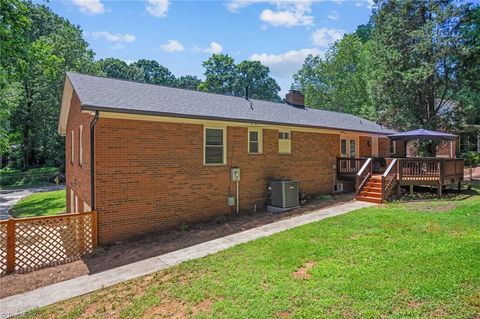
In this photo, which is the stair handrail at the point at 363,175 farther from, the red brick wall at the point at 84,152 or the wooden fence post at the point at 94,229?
the red brick wall at the point at 84,152

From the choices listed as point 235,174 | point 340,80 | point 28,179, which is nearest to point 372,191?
point 235,174

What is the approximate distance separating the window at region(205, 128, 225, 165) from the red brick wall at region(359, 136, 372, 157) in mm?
9730

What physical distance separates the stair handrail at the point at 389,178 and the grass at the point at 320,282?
4341 millimetres

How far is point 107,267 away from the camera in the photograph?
21.4ft

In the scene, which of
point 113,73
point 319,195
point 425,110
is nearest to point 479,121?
point 425,110

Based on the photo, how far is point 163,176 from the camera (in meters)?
8.99

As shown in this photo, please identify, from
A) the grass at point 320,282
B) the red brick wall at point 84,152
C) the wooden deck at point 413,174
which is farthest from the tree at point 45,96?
the wooden deck at point 413,174

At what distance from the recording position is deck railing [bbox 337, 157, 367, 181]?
1445 centimetres

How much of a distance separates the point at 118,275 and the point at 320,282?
408 cm

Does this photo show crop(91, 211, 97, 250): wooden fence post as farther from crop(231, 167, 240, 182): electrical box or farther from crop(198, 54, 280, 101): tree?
crop(198, 54, 280, 101): tree

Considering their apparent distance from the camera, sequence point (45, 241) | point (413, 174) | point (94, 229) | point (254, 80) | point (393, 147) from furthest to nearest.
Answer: point (254, 80) < point (393, 147) < point (413, 174) < point (94, 229) < point (45, 241)

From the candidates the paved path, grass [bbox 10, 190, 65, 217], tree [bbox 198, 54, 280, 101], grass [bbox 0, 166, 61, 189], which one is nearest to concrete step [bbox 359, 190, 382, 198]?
grass [bbox 10, 190, 65, 217]

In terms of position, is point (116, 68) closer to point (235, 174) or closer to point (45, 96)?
point (45, 96)

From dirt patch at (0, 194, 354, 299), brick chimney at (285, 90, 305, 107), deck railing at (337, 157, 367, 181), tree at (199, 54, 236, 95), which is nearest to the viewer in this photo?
dirt patch at (0, 194, 354, 299)
